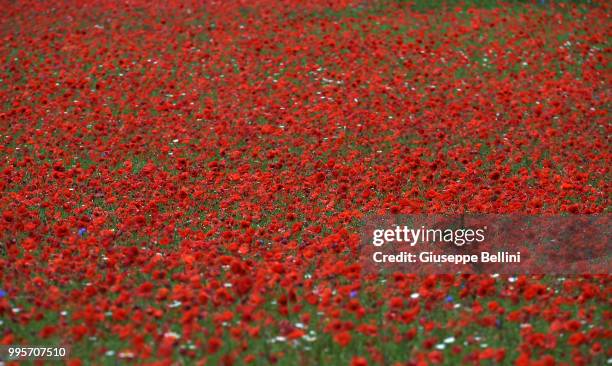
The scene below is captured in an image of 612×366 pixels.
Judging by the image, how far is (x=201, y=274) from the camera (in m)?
5.81

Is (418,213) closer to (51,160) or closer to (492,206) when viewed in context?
(492,206)

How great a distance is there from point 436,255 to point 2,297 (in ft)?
10.6

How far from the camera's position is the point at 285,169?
859 cm

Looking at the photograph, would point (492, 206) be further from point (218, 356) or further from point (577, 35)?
point (577, 35)

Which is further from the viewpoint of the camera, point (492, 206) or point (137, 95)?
point (137, 95)

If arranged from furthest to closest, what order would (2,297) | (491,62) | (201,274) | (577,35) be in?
1. (577,35)
2. (491,62)
3. (201,274)
4. (2,297)

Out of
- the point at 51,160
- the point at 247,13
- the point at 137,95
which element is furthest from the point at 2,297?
the point at 247,13

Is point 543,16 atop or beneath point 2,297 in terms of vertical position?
atop

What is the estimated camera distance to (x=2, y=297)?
5277 mm

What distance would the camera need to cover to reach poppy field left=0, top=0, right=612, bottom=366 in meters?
4.89

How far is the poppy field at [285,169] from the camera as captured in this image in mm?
4895

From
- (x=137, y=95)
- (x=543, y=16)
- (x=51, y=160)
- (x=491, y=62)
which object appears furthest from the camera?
(x=543, y=16)

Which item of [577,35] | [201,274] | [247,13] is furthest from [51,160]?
[577,35]

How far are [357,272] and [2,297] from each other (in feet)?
7.87
